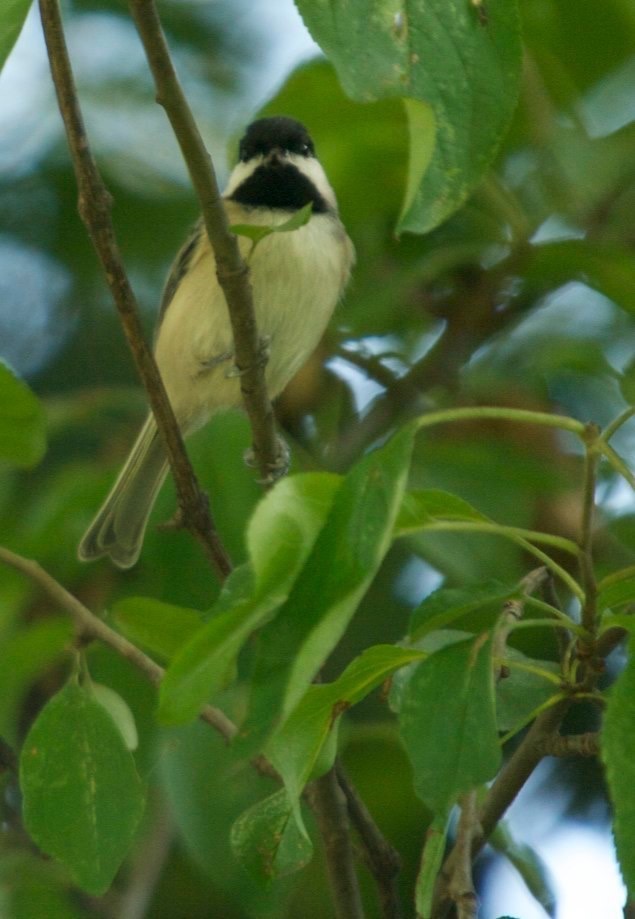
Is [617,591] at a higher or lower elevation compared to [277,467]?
higher

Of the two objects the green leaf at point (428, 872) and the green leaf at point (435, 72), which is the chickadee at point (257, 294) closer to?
the green leaf at point (428, 872)

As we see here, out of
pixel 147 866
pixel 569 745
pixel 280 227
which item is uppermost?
pixel 280 227

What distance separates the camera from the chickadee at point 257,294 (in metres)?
3.13

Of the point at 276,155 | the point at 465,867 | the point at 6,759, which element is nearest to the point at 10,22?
the point at 465,867

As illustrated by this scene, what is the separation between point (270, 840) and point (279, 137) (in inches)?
81.1

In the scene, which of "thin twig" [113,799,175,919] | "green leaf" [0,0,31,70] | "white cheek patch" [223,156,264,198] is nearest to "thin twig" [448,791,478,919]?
"thin twig" [113,799,175,919]

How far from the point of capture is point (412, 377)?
295 cm

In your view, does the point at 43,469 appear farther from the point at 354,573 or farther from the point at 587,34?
the point at 354,573

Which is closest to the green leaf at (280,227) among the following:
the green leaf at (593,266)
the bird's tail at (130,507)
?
the green leaf at (593,266)

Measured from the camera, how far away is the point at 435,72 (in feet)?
3.78

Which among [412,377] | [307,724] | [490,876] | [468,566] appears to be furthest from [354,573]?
[490,876]

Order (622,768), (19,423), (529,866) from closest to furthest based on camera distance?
1. (622,768)
2. (19,423)
3. (529,866)

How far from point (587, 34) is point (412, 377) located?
795 mm

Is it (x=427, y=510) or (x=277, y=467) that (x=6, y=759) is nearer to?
(x=277, y=467)
